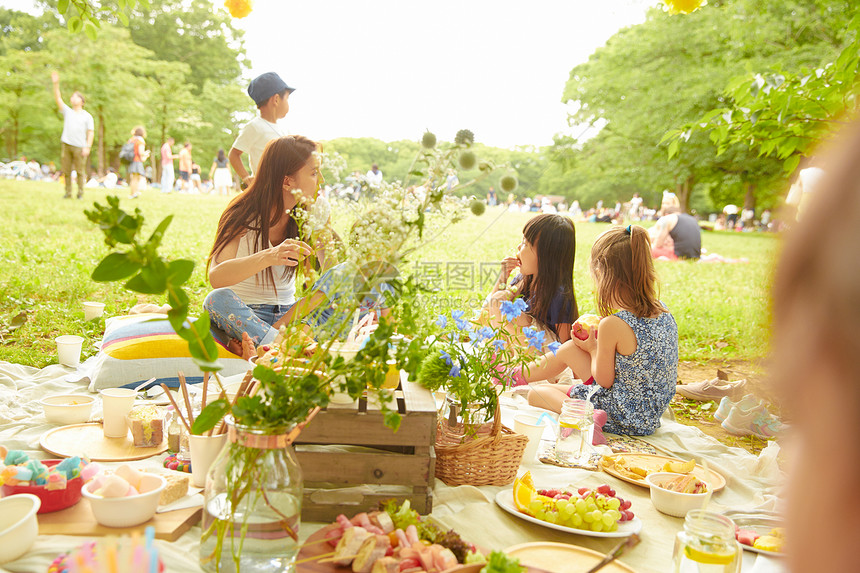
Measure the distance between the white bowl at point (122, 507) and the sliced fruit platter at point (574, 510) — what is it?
1.07 meters

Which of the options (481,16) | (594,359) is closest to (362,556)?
(594,359)

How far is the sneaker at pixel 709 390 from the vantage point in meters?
4.34

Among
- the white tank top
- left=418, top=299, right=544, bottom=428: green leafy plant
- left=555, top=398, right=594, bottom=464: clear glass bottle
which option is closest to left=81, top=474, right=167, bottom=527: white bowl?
left=418, top=299, right=544, bottom=428: green leafy plant

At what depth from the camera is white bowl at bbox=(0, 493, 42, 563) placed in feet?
5.06

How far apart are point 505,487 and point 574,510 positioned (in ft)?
1.30

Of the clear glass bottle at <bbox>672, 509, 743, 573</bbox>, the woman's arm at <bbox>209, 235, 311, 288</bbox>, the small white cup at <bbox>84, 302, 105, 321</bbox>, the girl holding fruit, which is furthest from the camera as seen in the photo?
the small white cup at <bbox>84, 302, 105, 321</bbox>

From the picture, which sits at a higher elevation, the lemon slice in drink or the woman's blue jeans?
the woman's blue jeans

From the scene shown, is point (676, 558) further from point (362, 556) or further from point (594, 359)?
point (594, 359)

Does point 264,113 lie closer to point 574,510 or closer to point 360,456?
point 360,456

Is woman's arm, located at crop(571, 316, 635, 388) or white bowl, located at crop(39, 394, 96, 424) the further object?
woman's arm, located at crop(571, 316, 635, 388)

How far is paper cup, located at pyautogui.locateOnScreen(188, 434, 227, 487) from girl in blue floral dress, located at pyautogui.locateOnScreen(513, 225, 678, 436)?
1857 mm

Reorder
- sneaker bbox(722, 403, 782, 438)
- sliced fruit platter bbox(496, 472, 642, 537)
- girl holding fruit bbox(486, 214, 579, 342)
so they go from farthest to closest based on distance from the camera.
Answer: girl holding fruit bbox(486, 214, 579, 342) < sneaker bbox(722, 403, 782, 438) < sliced fruit platter bbox(496, 472, 642, 537)

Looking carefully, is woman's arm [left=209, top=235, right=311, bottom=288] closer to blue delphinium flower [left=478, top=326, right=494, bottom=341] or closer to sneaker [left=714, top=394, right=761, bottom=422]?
blue delphinium flower [left=478, top=326, right=494, bottom=341]

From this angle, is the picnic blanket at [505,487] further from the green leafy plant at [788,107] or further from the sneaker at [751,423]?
the green leafy plant at [788,107]
